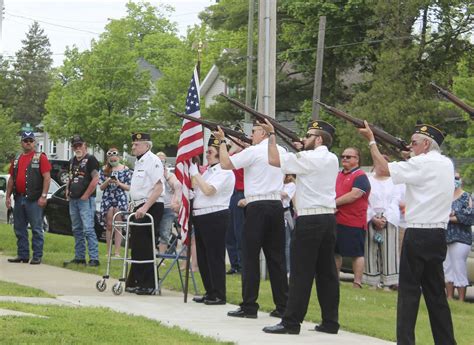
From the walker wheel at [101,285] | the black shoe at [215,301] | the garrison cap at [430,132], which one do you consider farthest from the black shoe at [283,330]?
the walker wheel at [101,285]

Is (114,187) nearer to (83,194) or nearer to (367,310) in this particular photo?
(83,194)

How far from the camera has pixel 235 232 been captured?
15188mm

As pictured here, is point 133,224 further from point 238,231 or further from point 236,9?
point 236,9

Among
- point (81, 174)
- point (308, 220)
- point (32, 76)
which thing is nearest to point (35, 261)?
point (81, 174)

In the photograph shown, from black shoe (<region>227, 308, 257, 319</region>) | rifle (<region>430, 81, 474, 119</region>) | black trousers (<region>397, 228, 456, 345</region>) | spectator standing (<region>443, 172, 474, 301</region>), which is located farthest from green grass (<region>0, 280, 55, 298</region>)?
spectator standing (<region>443, 172, 474, 301</region>)

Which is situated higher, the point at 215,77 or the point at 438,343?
the point at 215,77

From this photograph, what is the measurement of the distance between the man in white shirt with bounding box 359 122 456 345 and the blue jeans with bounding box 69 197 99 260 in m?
7.03

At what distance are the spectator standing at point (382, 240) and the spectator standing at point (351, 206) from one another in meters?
0.45

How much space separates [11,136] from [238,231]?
4992cm

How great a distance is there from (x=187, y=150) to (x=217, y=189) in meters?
0.79

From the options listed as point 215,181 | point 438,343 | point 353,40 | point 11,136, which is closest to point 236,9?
point 353,40

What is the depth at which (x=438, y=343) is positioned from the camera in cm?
870

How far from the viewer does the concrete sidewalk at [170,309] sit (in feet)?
30.3

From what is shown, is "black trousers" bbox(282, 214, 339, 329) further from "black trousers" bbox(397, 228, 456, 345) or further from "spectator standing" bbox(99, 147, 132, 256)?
"spectator standing" bbox(99, 147, 132, 256)
